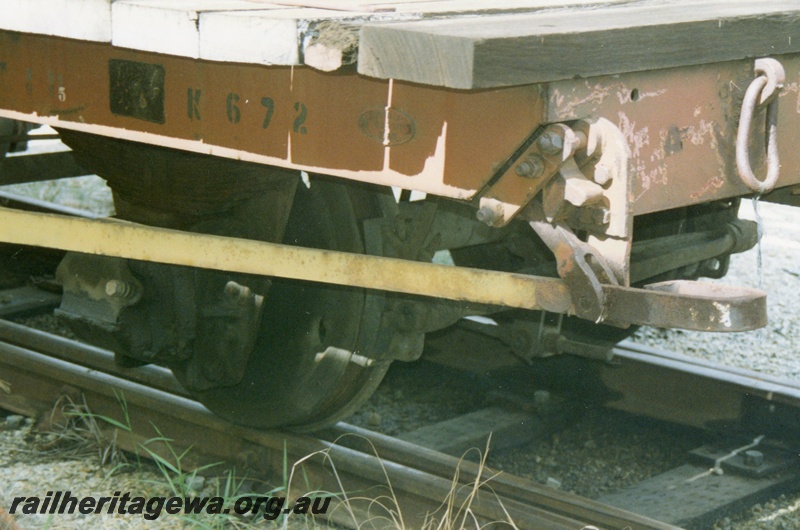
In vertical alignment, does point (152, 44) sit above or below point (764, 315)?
above

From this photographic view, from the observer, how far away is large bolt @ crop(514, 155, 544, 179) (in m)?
2.22

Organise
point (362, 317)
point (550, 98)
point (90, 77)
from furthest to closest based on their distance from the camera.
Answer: point (362, 317), point (90, 77), point (550, 98)

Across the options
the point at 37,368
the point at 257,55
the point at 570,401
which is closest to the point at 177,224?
the point at 37,368

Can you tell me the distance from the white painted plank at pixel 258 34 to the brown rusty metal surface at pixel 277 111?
0.72 feet

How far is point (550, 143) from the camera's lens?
2172mm

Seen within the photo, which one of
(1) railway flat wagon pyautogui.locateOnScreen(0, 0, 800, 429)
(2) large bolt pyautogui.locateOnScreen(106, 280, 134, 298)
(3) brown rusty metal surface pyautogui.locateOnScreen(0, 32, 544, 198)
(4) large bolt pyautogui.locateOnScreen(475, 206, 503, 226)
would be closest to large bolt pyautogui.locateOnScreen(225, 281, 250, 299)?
(1) railway flat wagon pyautogui.locateOnScreen(0, 0, 800, 429)

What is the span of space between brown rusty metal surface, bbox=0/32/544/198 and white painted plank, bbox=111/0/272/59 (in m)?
0.22

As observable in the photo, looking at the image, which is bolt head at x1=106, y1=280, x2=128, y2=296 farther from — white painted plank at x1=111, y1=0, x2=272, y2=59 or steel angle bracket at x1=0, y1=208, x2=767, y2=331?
white painted plank at x1=111, y1=0, x2=272, y2=59

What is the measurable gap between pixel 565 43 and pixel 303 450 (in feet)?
6.01

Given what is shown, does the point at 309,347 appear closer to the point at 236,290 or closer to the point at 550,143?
the point at 236,290

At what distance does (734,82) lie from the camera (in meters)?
2.56

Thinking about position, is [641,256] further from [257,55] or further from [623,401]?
[257,55]

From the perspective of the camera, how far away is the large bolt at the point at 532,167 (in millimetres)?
2219

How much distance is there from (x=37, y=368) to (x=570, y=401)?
1935 millimetres
